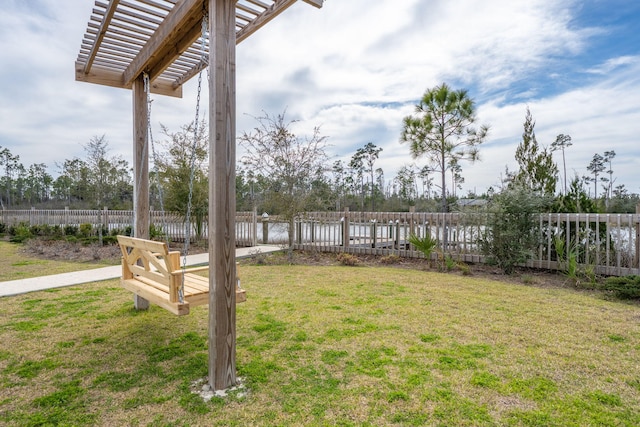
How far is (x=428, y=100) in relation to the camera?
45.5 ft

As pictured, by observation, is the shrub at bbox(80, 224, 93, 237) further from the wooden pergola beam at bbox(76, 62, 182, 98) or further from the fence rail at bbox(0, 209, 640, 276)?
the wooden pergola beam at bbox(76, 62, 182, 98)

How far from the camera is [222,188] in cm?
219

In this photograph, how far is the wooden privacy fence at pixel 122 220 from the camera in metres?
10.1

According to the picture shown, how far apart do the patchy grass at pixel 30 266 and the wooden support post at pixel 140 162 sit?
373 centimetres

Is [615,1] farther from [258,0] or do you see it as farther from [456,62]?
[258,0]

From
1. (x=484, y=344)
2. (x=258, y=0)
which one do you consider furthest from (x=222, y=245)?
(x=484, y=344)

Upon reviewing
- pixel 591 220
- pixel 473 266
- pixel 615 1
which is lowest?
pixel 473 266

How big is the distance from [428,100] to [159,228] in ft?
39.5

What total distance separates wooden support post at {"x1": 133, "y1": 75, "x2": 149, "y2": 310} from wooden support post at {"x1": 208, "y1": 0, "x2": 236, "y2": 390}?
7.10ft

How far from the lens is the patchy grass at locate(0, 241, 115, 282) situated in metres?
6.08

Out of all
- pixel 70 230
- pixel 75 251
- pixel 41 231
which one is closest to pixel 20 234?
pixel 41 231

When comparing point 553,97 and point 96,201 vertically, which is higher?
point 553,97

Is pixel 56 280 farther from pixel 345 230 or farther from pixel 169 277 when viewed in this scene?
pixel 345 230

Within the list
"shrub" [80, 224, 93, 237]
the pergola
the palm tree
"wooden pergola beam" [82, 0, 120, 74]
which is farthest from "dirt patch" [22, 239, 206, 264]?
the palm tree
